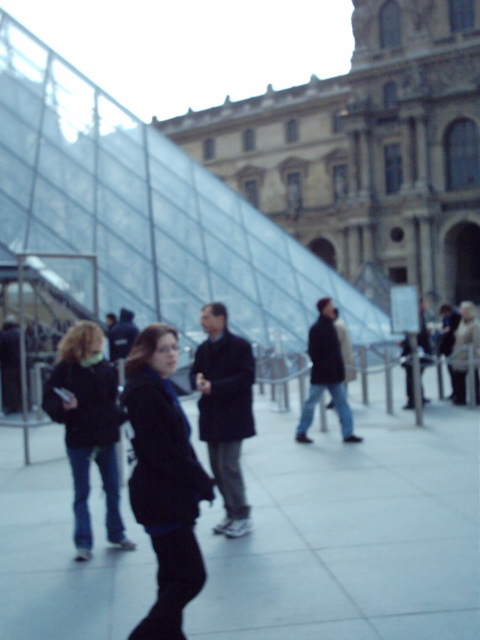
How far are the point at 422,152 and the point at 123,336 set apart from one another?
34275mm

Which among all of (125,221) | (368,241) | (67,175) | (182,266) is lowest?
(182,266)

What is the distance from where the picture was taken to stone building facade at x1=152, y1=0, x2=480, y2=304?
42.7m

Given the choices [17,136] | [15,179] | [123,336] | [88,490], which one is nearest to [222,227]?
[17,136]

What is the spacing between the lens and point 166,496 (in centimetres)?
329

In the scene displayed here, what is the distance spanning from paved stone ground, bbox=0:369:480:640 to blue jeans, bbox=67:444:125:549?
0.48 ft

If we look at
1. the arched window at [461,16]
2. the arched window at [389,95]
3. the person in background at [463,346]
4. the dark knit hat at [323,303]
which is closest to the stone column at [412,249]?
the arched window at [389,95]

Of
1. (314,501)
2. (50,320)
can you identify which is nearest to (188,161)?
(50,320)

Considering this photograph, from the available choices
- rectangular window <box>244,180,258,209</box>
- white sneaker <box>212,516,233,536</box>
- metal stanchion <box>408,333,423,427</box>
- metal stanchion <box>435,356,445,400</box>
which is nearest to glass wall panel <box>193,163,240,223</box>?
metal stanchion <box>435,356,445,400</box>

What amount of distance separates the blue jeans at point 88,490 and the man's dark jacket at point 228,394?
69 cm

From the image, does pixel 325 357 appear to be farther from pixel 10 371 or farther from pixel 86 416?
pixel 10 371

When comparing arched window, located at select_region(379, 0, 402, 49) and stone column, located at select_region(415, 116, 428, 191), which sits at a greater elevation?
arched window, located at select_region(379, 0, 402, 49)

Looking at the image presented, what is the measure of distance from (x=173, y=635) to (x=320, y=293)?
16268mm

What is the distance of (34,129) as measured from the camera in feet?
52.4

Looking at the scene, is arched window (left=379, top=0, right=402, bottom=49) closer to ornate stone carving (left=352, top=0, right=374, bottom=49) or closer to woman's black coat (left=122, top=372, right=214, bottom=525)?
ornate stone carving (left=352, top=0, right=374, bottom=49)
